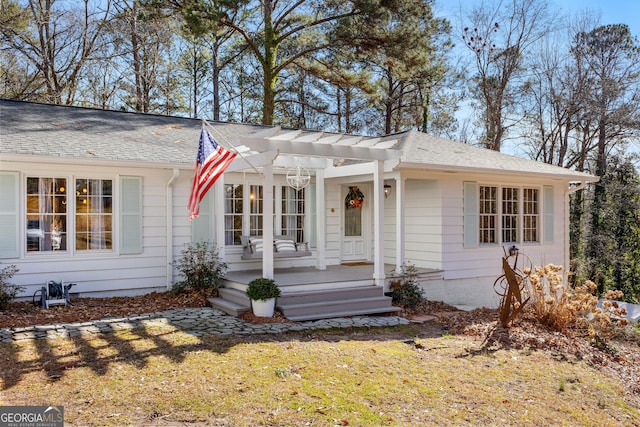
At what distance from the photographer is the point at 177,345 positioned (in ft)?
19.2

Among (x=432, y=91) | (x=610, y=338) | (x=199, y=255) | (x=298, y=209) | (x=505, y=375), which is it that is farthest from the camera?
(x=432, y=91)

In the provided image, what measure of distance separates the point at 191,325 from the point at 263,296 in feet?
3.62

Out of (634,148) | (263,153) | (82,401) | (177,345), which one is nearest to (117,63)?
(263,153)

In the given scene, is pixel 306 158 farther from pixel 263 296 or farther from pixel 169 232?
pixel 263 296

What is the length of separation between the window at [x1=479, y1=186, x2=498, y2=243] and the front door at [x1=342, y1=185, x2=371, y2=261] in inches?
102

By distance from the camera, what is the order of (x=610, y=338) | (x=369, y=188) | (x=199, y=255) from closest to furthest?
(x=610, y=338)
(x=199, y=255)
(x=369, y=188)

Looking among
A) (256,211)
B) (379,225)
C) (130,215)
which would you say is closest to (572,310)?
(379,225)

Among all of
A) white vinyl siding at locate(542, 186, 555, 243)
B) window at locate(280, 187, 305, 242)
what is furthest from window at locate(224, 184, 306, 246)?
white vinyl siding at locate(542, 186, 555, 243)

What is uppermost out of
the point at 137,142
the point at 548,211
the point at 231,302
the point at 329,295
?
the point at 137,142

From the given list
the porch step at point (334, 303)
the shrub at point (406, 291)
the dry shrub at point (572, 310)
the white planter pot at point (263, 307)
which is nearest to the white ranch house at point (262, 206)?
the porch step at point (334, 303)

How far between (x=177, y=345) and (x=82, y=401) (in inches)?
70.3

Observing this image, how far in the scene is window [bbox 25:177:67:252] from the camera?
8195 millimetres

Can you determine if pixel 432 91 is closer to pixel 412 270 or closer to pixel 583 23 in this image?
pixel 583 23

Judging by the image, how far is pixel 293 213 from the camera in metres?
10.8
